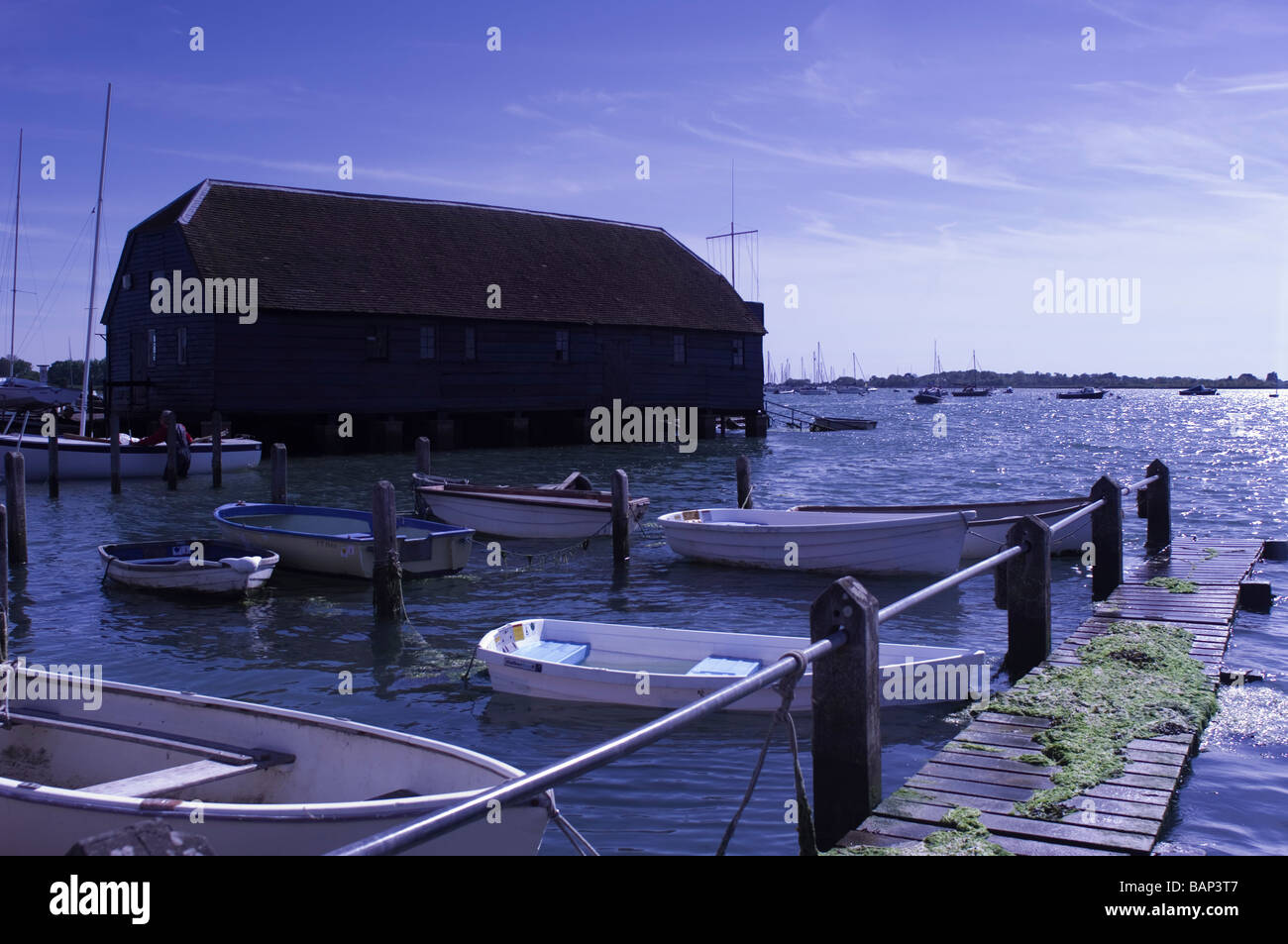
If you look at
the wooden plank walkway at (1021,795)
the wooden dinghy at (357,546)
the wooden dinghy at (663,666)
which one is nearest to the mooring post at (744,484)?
the wooden dinghy at (357,546)

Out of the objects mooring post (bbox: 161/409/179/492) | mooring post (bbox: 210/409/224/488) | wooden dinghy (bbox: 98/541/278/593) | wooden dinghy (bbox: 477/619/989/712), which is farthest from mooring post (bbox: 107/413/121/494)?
wooden dinghy (bbox: 477/619/989/712)

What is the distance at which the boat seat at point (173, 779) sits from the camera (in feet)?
19.0

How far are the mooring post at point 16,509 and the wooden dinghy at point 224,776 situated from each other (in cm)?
1183

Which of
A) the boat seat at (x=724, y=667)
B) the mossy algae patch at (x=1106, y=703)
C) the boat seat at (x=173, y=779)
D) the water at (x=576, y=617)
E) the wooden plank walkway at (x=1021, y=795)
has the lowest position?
the water at (x=576, y=617)

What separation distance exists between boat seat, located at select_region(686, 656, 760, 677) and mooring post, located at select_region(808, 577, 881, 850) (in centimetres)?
368

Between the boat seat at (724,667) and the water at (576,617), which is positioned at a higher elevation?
the boat seat at (724,667)

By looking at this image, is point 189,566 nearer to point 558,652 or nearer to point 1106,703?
point 558,652

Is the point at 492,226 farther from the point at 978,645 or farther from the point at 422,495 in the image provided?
the point at 978,645

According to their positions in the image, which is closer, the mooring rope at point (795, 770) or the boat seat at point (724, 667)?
the mooring rope at point (795, 770)

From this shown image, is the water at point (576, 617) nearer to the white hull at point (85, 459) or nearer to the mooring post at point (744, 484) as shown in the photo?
the white hull at point (85, 459)

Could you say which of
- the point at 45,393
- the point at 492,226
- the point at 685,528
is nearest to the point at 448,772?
the point at 685,528

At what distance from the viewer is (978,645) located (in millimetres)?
12125

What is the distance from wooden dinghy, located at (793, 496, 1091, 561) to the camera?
17297mm
